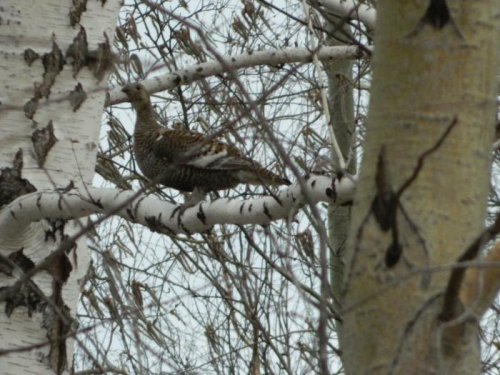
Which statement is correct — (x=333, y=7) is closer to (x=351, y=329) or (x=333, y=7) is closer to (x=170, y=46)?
(x=170, y=46)

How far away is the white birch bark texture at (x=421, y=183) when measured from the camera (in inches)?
65.9

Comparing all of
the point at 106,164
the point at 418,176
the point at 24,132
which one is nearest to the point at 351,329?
the point at 418,176

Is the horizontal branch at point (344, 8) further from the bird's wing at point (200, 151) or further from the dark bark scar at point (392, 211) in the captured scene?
the dark bark scar at point (392, 211)

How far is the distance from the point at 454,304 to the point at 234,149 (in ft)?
12.3

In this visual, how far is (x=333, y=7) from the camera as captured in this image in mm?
5008

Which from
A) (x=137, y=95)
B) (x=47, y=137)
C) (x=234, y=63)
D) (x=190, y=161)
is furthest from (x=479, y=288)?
(x=137, y=95)

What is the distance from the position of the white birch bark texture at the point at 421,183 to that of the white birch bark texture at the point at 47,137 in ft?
5.83

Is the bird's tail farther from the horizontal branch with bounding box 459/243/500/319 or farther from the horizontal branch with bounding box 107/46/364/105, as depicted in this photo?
the horizontal branch with bounding box 459/243/500/319

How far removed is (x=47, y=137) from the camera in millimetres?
3578

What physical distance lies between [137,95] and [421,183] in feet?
12.7

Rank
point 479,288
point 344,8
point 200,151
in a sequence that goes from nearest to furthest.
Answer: point 479,288
point 344,8
point 200,151

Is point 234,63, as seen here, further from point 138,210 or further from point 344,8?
point 138,210

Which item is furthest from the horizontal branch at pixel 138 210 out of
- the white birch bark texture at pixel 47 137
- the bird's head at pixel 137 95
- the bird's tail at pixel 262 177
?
the bird's head at pixel 137 95

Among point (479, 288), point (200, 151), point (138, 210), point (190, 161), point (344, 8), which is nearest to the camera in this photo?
point (479, 288)
